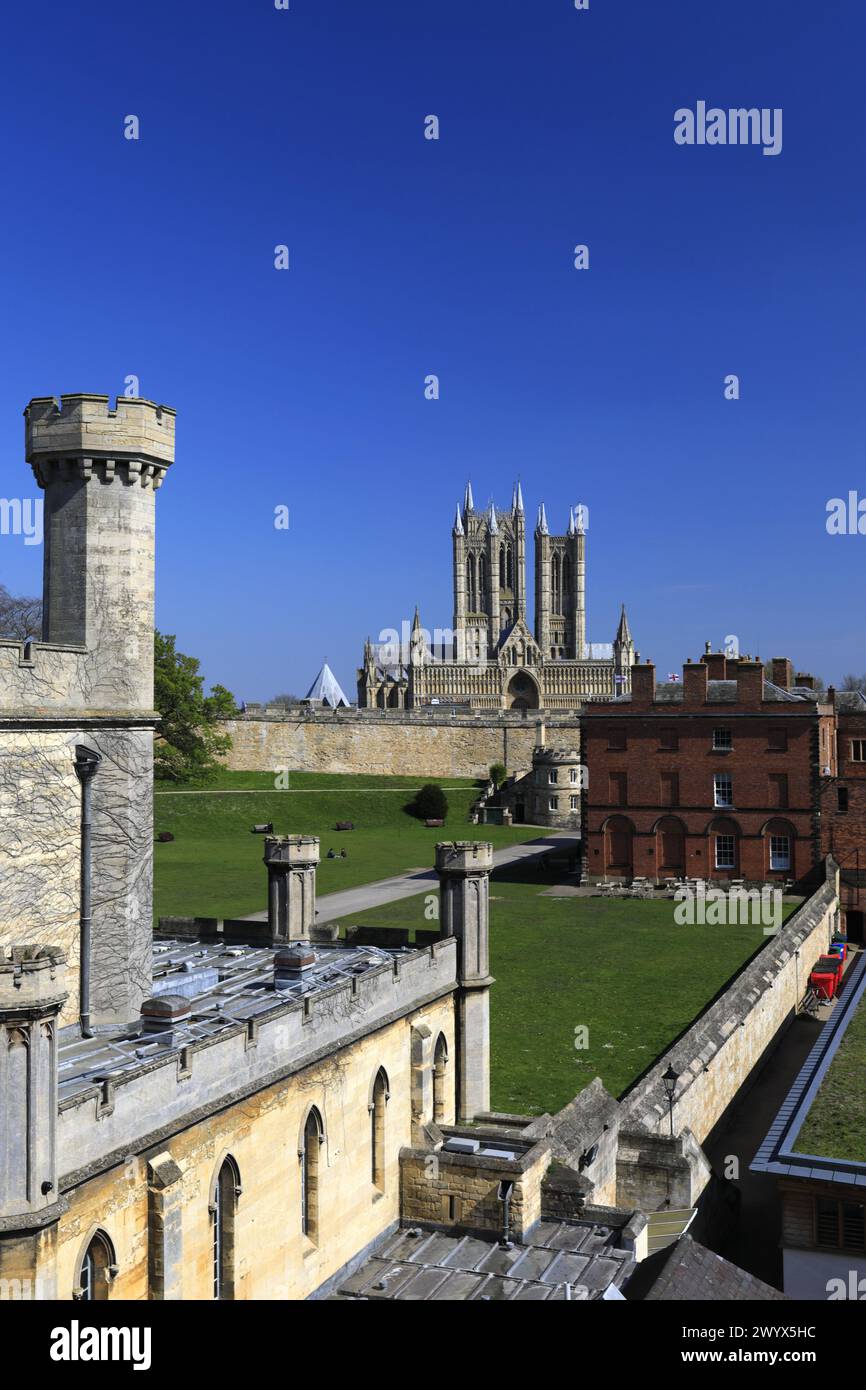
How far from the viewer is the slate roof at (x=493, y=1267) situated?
1421 centimetres

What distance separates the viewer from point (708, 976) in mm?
31891

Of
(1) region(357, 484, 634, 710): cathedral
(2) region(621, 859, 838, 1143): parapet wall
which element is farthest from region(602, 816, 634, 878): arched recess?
(1) region(357, 484, 634, 710): cathedral

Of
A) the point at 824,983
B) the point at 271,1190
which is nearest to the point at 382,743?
the point at 824,983

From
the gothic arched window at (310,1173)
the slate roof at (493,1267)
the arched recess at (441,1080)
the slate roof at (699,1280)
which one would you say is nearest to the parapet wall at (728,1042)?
the arched recess at (441,1080)

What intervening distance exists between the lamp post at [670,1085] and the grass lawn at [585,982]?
174 cm

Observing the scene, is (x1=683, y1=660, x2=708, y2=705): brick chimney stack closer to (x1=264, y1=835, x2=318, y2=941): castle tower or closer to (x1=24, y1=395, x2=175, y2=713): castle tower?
(x1=264, y1=835, x2=318, y2=941): castle tower

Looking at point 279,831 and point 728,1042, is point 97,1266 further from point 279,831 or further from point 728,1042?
point 279,831

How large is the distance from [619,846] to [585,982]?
665 inches

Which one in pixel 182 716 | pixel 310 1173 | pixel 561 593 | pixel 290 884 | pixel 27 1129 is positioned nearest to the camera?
pixel 27 1129

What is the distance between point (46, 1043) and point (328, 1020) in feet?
17.4

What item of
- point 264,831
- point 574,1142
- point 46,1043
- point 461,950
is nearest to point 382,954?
point 461,950

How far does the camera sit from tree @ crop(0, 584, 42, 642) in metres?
58.4

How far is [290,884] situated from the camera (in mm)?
19875

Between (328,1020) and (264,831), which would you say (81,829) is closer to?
(328,1020)
